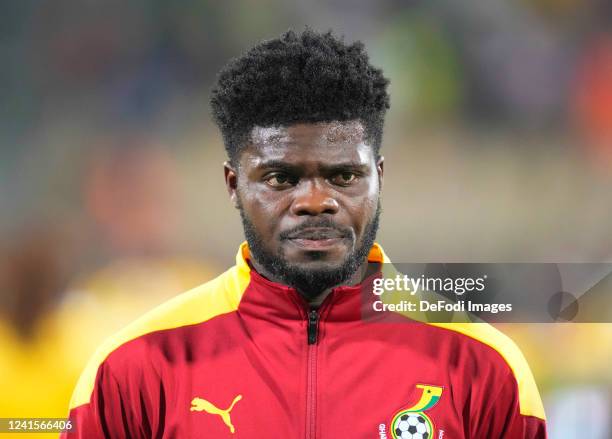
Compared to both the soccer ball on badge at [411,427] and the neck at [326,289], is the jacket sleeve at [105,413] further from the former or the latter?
the soccer ball on badge at [411,427]

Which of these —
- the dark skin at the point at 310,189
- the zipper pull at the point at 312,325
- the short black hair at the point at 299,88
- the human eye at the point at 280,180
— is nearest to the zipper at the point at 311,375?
the zipper pull at the point at 312,325

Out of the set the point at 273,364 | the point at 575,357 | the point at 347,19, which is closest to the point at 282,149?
the point at 273,364

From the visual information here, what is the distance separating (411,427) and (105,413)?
57 cm

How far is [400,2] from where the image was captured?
5.46ft

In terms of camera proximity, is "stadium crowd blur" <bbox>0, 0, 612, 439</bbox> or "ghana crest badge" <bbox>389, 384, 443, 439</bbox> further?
"stadium crowd blur" <bbox>0, 0, 612, 439</bbox>

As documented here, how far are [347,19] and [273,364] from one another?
81cm

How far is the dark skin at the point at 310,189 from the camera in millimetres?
1288

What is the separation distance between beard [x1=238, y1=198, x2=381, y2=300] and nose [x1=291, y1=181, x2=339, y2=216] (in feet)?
0.06

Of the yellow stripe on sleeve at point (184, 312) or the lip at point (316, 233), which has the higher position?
the lip at point (316, 233)

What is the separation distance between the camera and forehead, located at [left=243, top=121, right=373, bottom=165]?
129 centimetres

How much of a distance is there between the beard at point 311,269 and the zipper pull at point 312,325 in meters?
0.04

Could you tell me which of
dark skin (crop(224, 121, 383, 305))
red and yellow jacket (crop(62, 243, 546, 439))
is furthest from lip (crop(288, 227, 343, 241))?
red and yellow jacket (crop(62, 243, 546, 439))

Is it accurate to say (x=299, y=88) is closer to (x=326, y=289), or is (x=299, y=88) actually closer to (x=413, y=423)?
(x=326, y=289)

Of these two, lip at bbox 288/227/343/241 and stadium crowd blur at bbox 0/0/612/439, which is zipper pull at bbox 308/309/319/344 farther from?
stadium crowd blur at bbox 0/0/612/439
